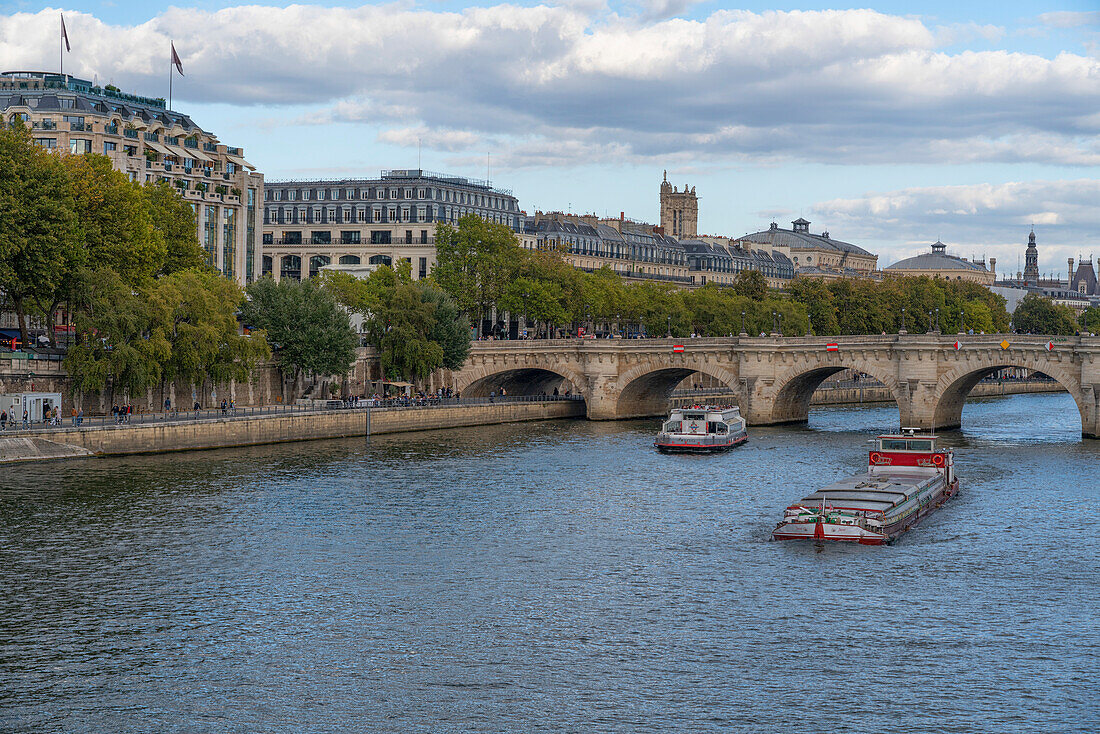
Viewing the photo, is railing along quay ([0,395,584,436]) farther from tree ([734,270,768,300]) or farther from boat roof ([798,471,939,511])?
tree ([734,270,768,300])

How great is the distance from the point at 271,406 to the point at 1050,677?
233 feet

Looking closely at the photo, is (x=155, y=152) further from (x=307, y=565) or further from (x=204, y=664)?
(x=204, y=664)

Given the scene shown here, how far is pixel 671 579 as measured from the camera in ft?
171

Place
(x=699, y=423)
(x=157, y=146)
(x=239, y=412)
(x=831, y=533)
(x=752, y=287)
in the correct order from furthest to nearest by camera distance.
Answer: (x=752, y=287)
(x=157, y=146)
(x=699, y=423)
(x=239, y=412)
(x=831, y=533)

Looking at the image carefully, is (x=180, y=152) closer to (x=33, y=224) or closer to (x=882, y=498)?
(x=33, y=224)

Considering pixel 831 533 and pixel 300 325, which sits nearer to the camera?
pixel 831 533

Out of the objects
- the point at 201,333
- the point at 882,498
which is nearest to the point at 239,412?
the point at 201,333

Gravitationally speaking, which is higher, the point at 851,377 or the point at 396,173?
the point at 396,173

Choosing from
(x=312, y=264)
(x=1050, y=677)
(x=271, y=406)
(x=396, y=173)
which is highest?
(x=396, y=173)

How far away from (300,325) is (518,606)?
58.2m

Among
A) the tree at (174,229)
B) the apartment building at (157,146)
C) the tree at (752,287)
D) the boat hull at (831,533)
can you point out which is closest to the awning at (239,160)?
the apartment building at (157,146)

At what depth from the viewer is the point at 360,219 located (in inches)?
6619

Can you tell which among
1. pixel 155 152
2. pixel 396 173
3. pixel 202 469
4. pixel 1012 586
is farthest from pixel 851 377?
pixel 1012 586

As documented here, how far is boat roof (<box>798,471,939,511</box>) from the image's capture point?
6262 centimetres
